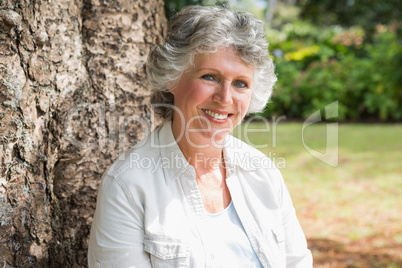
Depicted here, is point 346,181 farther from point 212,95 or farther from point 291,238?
point 212,95

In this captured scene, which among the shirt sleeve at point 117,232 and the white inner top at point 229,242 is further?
the white inner top at point 229,242

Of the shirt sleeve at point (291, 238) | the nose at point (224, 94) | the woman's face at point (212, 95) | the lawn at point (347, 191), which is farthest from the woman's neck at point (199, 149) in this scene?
the lawn at point (347, 191)

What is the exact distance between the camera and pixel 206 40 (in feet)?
5.48

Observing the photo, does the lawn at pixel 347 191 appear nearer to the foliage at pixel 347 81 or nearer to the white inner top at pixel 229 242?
the foliage at pixel 347 81

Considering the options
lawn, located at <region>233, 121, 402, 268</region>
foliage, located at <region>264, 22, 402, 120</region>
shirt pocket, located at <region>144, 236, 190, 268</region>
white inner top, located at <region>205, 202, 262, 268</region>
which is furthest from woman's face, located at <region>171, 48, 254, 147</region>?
foliage, located at <region>264, 22, 402, 120</region>

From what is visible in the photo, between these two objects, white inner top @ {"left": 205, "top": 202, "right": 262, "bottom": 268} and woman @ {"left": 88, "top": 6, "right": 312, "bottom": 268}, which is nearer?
woman @ {"left": 88, "top": 6, "right": 312, "bottom": 268}

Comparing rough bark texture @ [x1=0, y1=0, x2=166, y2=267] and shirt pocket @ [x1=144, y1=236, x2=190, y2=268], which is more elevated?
rough bark texture @ [x1=0, y1=0, x2=166, y2=267]

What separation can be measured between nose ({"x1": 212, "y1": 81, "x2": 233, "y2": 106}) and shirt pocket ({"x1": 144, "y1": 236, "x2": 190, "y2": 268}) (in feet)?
1.89

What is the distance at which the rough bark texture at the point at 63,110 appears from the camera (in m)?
1.60

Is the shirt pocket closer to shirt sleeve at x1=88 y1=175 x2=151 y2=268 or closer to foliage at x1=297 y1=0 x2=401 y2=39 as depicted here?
shirt sleeve at x1=88 y1=175 x2=151 y2=268

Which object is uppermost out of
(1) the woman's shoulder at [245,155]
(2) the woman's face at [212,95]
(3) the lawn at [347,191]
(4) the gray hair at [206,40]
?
(4) the gray hair at [206,40]

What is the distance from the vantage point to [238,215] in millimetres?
1753

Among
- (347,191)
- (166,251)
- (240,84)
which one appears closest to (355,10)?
(347,191)

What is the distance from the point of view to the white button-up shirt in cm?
153
